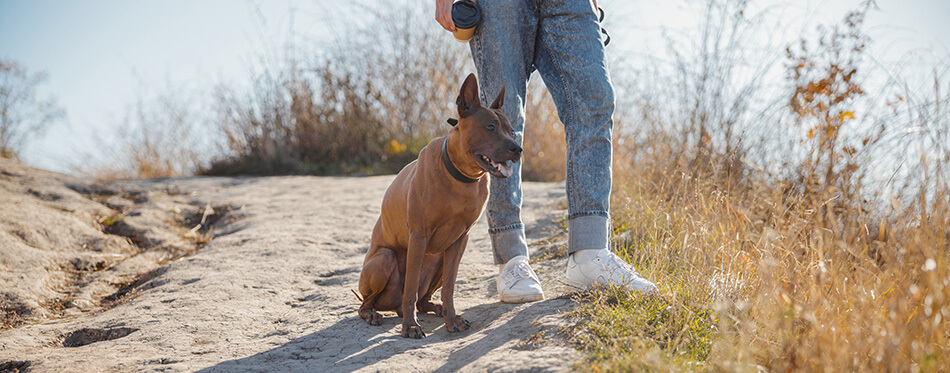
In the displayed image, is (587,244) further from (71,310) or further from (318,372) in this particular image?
(71,310)

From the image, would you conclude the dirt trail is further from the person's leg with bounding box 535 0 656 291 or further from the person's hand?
the person's hand

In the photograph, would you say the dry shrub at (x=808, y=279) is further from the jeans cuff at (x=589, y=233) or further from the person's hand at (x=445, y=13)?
the person's hand at (x=445, y=13)

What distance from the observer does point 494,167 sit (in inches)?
95.8

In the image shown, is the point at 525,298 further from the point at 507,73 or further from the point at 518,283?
the point at 507,73

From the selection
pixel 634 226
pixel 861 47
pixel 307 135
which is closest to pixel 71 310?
pixel 634 226

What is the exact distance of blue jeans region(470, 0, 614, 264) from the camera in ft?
9.21

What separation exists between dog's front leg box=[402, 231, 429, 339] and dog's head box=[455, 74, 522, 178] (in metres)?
0.46

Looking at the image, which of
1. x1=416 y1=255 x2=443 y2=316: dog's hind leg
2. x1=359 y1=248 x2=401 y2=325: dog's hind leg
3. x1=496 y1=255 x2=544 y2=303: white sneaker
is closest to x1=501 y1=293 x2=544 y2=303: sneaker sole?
x1=496 y1=255 x2=544 y2=303: white sneaker

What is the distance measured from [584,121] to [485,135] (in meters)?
Answer: 0.62

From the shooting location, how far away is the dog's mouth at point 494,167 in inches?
95.7

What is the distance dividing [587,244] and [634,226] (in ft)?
3.71

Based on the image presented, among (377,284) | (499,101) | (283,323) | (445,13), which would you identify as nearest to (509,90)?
(499,101)

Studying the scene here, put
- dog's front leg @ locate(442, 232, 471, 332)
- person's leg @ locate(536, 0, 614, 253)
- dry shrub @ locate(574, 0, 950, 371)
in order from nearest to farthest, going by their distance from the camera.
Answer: dry shrub @ locate(574, 0, 950, 371)
dog's front leg @ locate(442, 232, 471, 332)
person's leg @ locate(536, 0, 614, 253)

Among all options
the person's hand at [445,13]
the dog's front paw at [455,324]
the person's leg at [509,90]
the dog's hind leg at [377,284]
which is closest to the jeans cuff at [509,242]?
the person's leg at [509,90]
